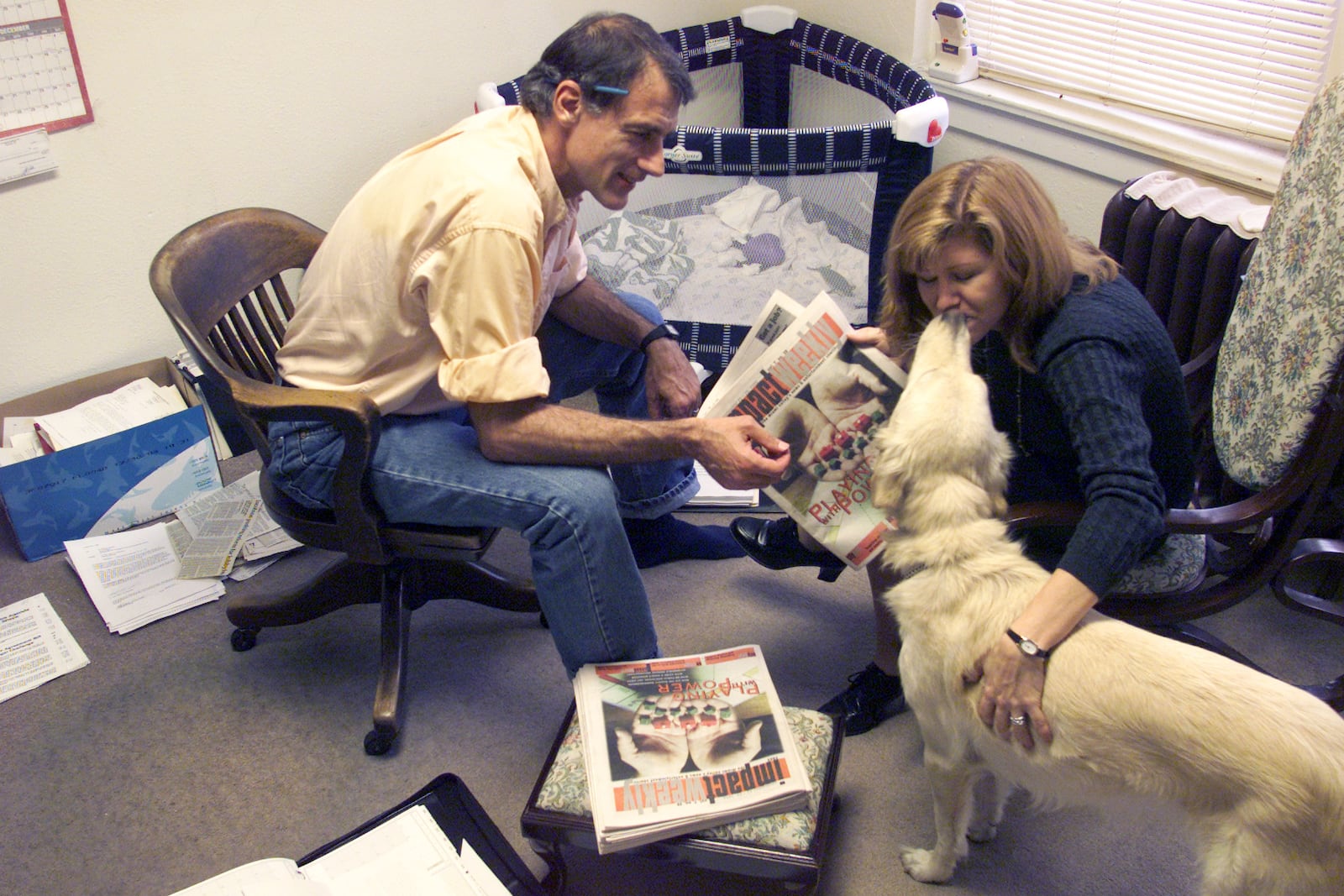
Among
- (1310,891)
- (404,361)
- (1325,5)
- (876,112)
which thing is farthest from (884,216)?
(1310,891)

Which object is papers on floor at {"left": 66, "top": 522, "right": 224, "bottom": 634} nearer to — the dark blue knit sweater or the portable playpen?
the portable playpen

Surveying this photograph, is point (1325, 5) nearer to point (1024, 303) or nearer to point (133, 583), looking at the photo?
point (1024, 303)

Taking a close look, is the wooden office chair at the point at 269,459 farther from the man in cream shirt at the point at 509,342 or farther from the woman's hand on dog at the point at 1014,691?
the woman's hand on dog at the point at 1014,691

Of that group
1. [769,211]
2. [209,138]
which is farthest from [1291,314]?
[209,138]

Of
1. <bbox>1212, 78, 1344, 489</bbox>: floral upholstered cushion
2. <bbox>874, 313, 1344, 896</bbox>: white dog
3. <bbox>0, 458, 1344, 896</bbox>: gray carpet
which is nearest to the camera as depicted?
<bbox>874, 313, 1344, 896</bbox>: white dog

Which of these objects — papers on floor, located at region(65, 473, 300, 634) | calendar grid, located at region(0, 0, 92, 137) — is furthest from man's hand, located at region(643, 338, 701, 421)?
calendar grid, located at region(0, 0, 92, 137)

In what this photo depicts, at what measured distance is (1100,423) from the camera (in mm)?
1176

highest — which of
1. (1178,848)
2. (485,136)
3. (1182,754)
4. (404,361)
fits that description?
(485,136)

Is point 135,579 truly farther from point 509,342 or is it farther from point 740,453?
point 740,453

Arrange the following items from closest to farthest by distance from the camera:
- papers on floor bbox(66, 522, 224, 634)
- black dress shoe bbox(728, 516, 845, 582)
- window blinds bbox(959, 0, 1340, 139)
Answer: black dress shoe bbox(728, 516, 845, 582), window blinds bbox(959, 0, 1340, 139), papers on floor bbox(66, 522, 224, 634)

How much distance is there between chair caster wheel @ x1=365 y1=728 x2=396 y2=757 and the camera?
1719mm

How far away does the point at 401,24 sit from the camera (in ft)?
8.41

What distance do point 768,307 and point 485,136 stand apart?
1.73 ft

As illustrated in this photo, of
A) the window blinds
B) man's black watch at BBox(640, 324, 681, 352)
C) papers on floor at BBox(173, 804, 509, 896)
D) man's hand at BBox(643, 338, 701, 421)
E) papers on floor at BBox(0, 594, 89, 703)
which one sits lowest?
papers on floor at BBox(0, 594, 89, 703)
